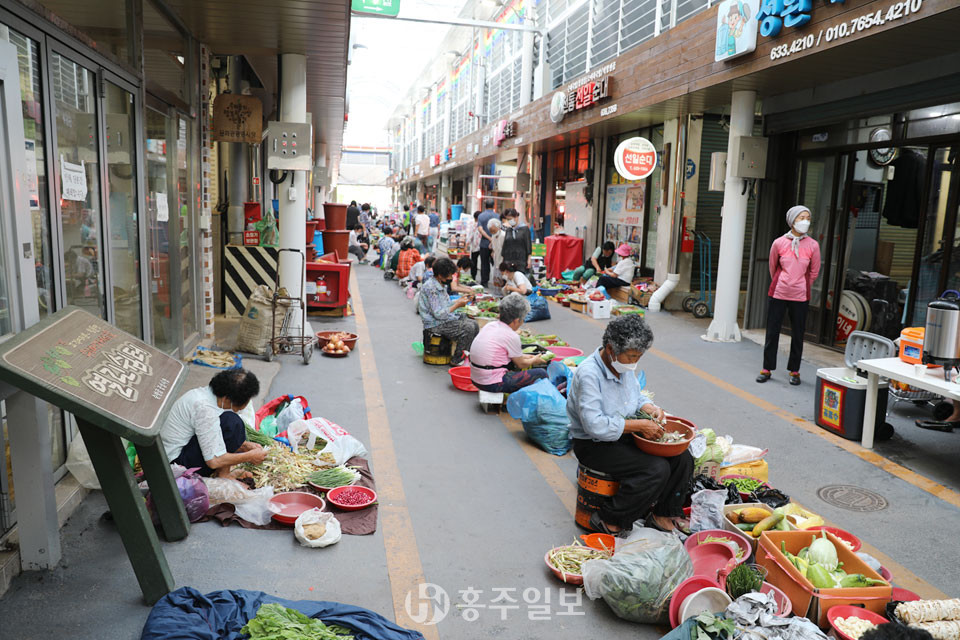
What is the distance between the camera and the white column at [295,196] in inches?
346

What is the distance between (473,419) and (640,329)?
9.21 ft

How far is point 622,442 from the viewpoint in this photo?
14.1ft

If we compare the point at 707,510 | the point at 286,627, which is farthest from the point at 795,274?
the point at 286,627

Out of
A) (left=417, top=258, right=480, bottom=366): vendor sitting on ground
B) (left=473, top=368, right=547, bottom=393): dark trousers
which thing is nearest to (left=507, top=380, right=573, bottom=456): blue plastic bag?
(left=473, top=368, right=547, bottom=393): dark trousers

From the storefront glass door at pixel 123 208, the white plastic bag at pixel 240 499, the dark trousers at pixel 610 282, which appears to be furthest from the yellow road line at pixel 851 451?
the dark trousers at pixel 610 282

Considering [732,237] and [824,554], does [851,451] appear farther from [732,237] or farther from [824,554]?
[732,237]

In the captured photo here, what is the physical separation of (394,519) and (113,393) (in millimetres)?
2007

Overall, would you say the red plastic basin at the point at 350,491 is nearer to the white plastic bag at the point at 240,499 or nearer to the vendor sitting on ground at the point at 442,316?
the white plastic bag at the point at 240,499

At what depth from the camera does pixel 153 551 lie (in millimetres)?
3283

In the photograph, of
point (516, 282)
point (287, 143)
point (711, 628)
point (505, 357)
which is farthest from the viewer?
point (516, 282)

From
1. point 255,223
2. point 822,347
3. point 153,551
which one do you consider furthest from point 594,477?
point 255,223

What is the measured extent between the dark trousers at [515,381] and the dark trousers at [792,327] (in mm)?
2996

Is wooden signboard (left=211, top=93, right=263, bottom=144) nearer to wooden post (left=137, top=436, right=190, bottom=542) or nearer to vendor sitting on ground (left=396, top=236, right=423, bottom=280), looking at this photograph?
wooden post (left=137, top=436, right=190, bottom=542)

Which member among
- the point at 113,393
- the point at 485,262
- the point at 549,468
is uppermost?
the point at 113,393
